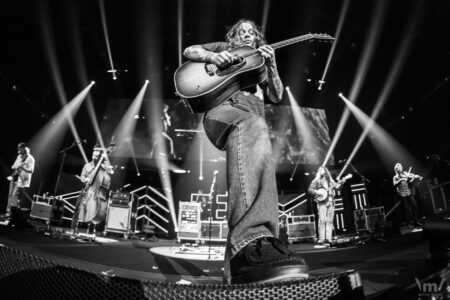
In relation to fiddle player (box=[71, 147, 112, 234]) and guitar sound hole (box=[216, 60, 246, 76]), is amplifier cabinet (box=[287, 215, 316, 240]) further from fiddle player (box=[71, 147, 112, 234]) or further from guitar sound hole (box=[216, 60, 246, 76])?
guitar sound hole (box=[216, 60, 246, 76])

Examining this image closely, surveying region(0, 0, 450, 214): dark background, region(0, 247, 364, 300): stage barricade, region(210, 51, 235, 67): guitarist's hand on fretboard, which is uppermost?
region(0, 0, 450, 214): dark background

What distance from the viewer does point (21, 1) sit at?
7316mm

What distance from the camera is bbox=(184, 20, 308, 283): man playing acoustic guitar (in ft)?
3.12

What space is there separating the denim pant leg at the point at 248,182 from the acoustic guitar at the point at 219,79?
0.85 feet

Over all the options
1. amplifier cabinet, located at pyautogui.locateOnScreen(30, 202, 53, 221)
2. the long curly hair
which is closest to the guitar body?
the long curly hair

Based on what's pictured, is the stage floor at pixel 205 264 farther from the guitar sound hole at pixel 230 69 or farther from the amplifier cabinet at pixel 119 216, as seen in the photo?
the amplifier cabinet at pixel 119 216

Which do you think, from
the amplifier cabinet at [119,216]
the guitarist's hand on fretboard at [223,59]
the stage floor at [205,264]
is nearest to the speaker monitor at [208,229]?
the amplifier cabinet at [119,216]

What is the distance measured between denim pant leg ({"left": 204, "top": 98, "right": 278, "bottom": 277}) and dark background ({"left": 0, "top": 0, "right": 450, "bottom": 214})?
7.05m

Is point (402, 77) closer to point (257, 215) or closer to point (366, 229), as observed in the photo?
point (366, 229)

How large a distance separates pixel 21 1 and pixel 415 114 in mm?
13271

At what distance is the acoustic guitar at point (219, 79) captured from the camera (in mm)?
1545

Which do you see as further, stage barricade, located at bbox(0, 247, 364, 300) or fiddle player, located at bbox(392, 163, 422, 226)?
fiddle player, located at bbox(392, 163, 422, 226)

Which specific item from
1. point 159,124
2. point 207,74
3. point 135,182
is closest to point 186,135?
point 159,124

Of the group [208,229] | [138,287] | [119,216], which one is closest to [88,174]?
[119,216]
